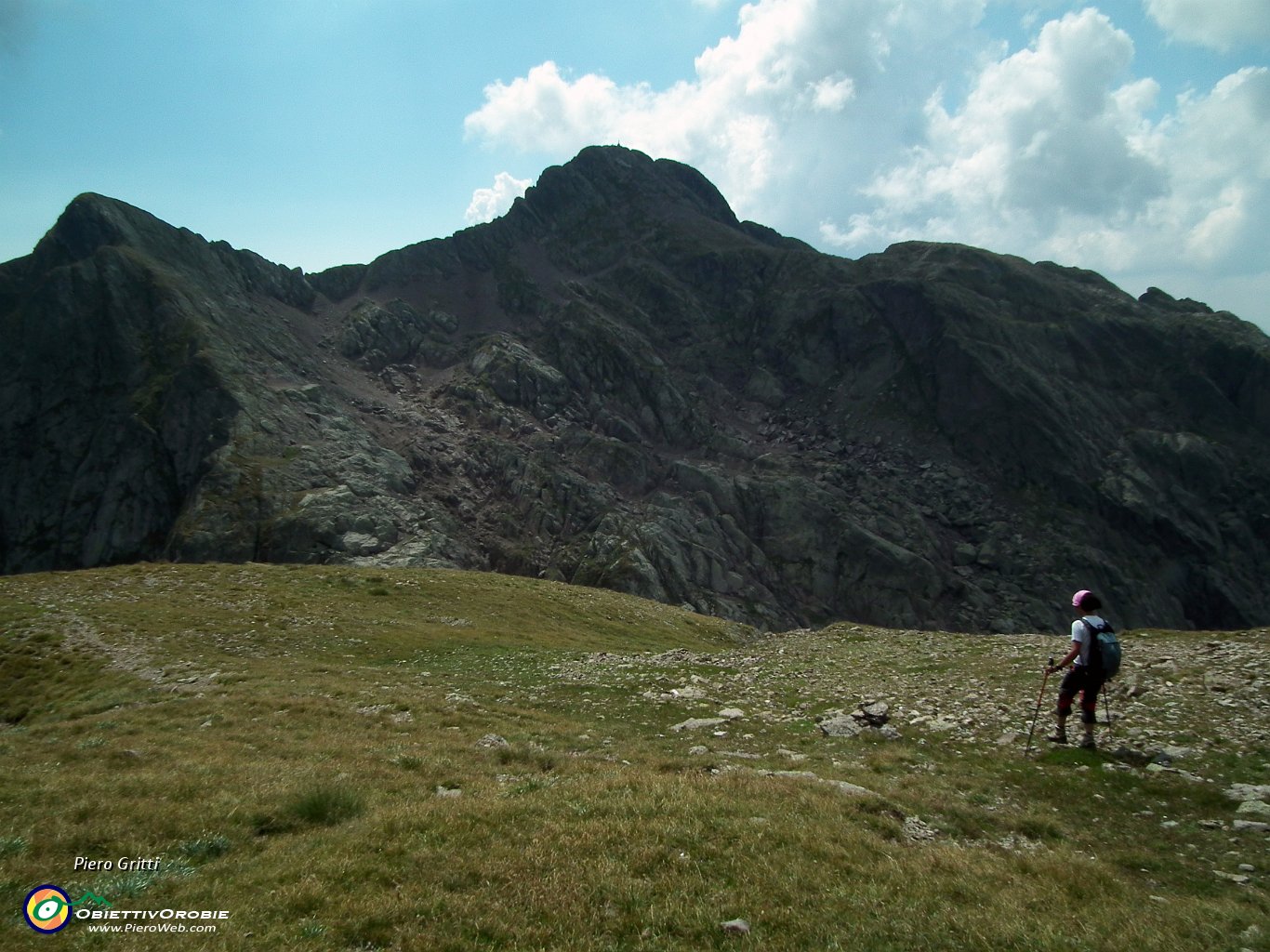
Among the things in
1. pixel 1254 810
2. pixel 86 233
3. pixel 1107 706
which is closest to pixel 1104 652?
pixel 1107 706

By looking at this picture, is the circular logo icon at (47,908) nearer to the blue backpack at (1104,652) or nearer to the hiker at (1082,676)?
the hiker at (1082,676)

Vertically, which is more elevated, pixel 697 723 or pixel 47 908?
pixel 47 908

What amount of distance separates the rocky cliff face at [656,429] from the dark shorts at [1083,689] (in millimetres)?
86214

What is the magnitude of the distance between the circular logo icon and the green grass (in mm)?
187

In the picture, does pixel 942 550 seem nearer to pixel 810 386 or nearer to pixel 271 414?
pixel 810 386

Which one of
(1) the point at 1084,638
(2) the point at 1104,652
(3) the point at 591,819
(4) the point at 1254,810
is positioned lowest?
(3) the point at 591,819

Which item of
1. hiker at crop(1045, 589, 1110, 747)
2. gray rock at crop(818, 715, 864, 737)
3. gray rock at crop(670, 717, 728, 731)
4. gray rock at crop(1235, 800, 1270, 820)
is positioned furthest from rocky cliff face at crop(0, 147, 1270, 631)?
gray rock at crop(1235, 800, 1270, 820)

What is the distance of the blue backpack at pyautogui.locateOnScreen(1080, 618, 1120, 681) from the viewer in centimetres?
1559

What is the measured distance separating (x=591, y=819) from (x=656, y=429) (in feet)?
483

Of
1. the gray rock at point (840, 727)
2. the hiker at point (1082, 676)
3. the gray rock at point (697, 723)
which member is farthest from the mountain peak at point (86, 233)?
the hiker at point (1082, 676)

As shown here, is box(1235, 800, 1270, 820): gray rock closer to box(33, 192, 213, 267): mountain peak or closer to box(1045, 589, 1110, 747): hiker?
box(1045, 589, 1110, 747): hiker

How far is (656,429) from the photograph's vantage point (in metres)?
156

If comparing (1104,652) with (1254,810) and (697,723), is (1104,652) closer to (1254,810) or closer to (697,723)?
(1254,810)

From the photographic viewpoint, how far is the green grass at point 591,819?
7.79 metres
